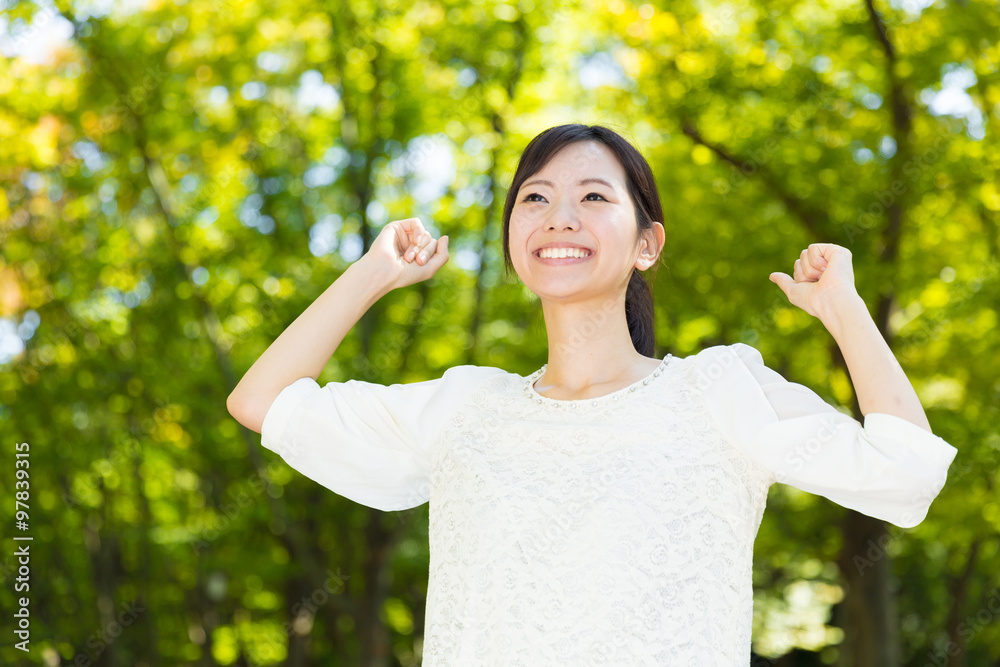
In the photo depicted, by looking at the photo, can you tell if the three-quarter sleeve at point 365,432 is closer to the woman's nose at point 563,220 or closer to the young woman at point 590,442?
the young woman at point 590,442

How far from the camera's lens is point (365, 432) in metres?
1.96

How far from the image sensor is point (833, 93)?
23.9 ft

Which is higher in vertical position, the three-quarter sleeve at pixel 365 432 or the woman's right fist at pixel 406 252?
the woman's right fist at pixel 406 252

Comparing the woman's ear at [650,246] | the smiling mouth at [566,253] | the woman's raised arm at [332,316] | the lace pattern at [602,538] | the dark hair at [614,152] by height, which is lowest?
the lace pattern at [602,538]

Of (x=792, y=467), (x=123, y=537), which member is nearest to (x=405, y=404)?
(x=792, y=467)

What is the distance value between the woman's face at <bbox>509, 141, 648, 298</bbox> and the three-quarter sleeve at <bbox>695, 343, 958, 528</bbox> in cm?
27

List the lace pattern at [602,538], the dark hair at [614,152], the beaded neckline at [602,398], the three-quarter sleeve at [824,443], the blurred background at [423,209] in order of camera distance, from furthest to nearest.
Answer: the blurred background at [423,209], the dark hair at [614,152], the beaded neckline at [602,398], the lace pattern at [602,538], the three-quarter sleeve at [824,443]

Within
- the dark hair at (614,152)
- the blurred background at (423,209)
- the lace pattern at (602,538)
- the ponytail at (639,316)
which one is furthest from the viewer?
the blurred background at (423,209)

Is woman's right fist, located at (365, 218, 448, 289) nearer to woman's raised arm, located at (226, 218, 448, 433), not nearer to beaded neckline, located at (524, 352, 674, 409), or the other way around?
woman's raised arm, located at (226, 218, 448, 433)

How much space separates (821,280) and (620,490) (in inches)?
20.1

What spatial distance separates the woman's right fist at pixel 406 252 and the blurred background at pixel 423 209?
18.1 feet

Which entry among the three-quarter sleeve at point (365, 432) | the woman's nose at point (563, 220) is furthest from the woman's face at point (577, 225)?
the three-quarter sleeve at point (365, 432)

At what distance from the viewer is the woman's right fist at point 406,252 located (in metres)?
2.05

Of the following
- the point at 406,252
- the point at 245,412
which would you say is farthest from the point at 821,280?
the point at 245,412
